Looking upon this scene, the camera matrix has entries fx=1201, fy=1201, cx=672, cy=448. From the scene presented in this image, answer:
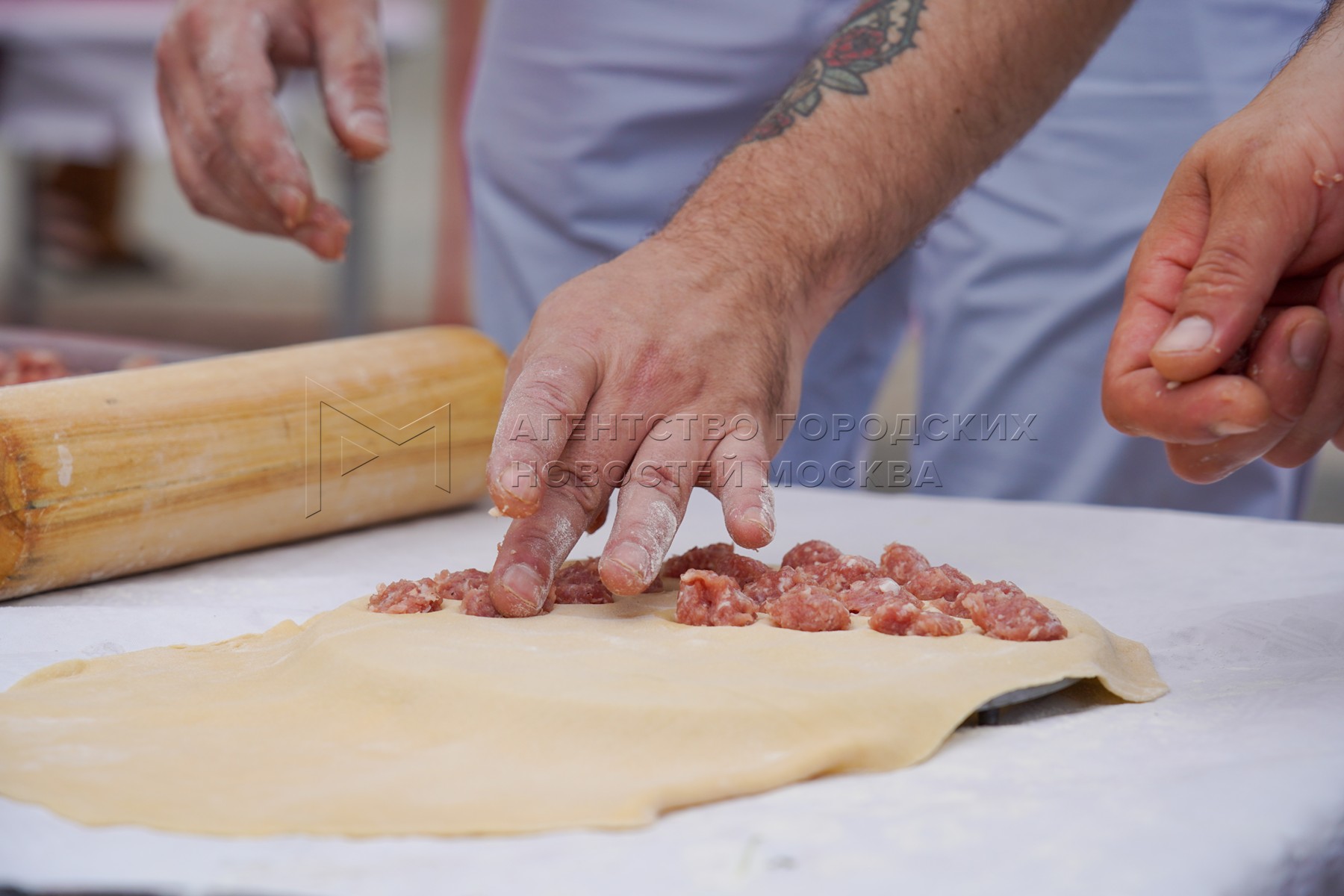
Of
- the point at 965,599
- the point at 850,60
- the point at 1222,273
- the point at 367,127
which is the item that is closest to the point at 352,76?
the point at 367,127

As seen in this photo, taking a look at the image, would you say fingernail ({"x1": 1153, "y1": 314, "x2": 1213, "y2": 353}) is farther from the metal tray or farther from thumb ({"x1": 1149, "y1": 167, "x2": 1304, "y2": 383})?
the metal tray

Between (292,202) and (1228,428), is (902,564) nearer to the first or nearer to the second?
(1228,428)

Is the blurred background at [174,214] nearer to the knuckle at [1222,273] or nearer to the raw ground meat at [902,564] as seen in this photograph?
the raw ground meat at [902,564]

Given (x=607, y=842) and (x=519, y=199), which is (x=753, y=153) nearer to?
(x=519, y=199)

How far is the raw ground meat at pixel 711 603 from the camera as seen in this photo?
147 centimetres

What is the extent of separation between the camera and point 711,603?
4.94 feet

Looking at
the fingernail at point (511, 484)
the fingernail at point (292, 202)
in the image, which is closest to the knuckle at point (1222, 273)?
the fingernail at point (511, 484)

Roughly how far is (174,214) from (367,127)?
13.7 m

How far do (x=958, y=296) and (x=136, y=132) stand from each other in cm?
493

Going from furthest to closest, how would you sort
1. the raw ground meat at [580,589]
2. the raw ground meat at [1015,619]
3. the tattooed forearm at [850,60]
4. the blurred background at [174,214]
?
the blurred background at [174,214], the tattooed forearm at [850,60], the raw ground meat at [580,589], the raw ground meat at [1015,619]

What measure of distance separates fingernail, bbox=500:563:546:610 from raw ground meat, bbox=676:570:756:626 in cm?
18

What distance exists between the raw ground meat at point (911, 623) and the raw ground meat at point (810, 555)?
10.5 inches

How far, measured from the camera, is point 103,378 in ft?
6.33

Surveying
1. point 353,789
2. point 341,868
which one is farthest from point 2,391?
point 341,868
